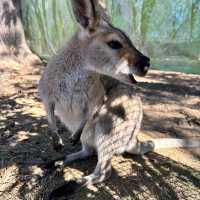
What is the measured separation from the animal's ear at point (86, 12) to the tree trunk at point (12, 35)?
167 inches

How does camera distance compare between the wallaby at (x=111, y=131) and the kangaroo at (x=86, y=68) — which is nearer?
the kangaroo at (x=86, y=68)

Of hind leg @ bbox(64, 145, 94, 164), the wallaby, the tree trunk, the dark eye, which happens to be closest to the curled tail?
the wallaby

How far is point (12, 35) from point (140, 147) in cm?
460

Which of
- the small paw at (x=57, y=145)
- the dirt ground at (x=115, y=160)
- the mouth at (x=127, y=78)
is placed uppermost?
the mouth at (x=127, y=78)

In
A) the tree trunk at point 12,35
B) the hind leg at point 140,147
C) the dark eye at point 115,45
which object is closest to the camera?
the dark eye at point 115,45

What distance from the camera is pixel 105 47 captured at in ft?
10.8

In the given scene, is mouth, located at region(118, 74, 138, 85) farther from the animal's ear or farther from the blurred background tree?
the blurred background tree

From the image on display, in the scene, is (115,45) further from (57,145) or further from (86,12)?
(57,145)

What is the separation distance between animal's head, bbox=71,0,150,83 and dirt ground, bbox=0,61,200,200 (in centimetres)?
83

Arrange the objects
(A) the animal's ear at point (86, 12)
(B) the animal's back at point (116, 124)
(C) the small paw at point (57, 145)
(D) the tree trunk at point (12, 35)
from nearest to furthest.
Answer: (A) the animal's ear at point (86, 12) → (B) the animal's back at point (116, 124) → (C) the small paw at point (57, 145) → (D) the tree trunk at point (12, 35)

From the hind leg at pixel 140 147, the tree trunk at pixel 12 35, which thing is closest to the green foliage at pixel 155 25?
the tree trunk at pixel 12 35

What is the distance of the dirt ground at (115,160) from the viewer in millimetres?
3109

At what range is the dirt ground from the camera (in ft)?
10.2

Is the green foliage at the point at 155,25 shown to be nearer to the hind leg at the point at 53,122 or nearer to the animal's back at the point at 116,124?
the animal's back at the point at 116,124
